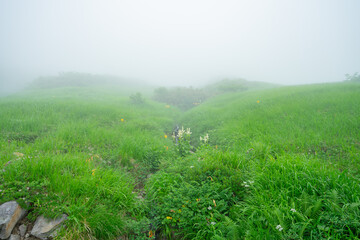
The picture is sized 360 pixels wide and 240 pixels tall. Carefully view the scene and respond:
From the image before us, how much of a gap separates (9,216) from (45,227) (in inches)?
21.1

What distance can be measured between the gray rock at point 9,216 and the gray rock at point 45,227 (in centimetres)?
29

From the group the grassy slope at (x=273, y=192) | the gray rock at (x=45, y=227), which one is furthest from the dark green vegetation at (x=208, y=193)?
the gray rock at (x=45, y=227)

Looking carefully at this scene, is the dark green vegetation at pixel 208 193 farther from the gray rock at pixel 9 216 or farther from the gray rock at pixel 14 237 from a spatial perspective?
the gray rock at pixel 14 237

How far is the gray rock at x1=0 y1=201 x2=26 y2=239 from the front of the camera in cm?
257

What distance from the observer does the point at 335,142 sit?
204 inches

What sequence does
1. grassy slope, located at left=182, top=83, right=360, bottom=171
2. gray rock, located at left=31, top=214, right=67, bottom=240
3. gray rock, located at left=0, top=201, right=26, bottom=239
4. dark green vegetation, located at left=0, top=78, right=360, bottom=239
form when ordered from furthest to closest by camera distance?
grassy slope, located at left=182, top=83, right=360, bottom=171, gray rock, located at left=31, top=214, right=67, bottom=240, gray rock, located at left=0, top=201, right=26, bottom=239, dark green vegetation, located at left=0, top=78, right=360, bottom=239

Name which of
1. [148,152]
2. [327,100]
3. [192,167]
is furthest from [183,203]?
[327,100]

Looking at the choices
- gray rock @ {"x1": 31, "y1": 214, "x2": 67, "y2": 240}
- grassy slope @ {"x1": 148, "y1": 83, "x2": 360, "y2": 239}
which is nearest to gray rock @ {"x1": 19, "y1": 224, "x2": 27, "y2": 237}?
gray rock @ {"x1": 31, "y1": 214, "x2": 67, "y2": 240}

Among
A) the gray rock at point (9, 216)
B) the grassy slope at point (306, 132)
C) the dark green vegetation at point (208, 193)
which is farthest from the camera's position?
the grassy slope at point (306, 132)

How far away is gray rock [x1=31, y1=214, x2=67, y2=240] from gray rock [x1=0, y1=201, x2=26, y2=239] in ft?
0.94

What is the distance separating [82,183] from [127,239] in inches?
52.0

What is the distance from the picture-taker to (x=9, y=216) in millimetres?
2654

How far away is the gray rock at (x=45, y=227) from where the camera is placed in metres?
2.67

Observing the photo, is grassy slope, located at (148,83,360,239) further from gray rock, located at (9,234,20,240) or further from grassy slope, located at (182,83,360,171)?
gray rock, located at (9,234,20,240)
